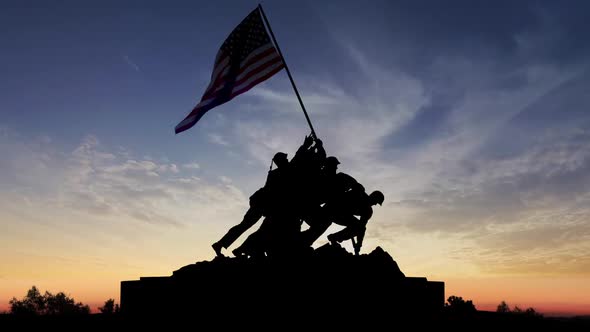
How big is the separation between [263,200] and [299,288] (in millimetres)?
2384

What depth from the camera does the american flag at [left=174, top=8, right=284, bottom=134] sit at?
40.0 feet

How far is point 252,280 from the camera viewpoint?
10.2m

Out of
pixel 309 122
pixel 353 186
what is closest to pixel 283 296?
pixel 353 186

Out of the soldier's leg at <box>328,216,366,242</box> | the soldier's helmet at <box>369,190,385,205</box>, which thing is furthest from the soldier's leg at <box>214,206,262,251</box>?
the soldier's helmet at <box>369,190,385,205</box>

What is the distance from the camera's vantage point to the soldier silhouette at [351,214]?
11070 millimetres

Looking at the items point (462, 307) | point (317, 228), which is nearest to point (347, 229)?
point (317, 228)

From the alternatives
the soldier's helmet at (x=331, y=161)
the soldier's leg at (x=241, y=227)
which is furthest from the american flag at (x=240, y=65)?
the soldier's leg at (x=241, y=227)

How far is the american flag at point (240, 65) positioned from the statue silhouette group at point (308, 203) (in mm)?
2038

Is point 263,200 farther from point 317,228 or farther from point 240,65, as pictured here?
point 240,65

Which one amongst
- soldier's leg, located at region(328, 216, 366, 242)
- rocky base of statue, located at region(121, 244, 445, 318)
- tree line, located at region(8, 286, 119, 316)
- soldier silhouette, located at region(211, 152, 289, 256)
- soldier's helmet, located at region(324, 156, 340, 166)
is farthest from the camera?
tree line, located at region(8, 286, 119, 316)

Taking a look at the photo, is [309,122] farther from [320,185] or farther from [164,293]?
[164,293]

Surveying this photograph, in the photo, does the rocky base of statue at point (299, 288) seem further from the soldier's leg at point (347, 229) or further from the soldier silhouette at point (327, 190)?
the soldier silhouette at point (327, 190)

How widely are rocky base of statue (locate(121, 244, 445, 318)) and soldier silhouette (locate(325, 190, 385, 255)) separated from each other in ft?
2.02

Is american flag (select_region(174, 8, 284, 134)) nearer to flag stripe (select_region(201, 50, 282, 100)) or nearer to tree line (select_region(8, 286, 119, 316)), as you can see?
flag stripe (select_region(201, 50, 282, 100))
